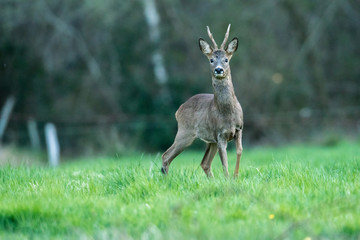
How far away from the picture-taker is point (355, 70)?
26016 millimetres

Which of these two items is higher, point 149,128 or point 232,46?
point 232,46

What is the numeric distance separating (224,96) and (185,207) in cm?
262

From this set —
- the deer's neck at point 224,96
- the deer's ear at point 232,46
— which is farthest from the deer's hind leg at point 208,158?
the deer's ear at point 232,46

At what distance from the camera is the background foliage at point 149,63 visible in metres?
21.4

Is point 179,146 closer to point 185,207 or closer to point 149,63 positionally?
point 185,207

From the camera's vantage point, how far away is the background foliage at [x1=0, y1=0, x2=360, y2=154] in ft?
70.2

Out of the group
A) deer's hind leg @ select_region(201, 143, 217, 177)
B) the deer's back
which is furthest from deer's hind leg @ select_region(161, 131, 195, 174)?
deer's hind leg @ select_region(201, 143, 217, 177)

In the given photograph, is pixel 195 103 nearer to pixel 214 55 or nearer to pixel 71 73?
pixel 214 55

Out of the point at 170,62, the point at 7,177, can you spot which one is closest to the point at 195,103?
the point at 7,177

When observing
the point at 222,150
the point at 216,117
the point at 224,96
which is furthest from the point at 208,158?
the point at 224,96

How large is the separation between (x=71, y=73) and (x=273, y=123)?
320 inches

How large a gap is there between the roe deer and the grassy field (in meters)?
0.86

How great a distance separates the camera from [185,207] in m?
5.40

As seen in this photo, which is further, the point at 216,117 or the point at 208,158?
the point at 208,158
